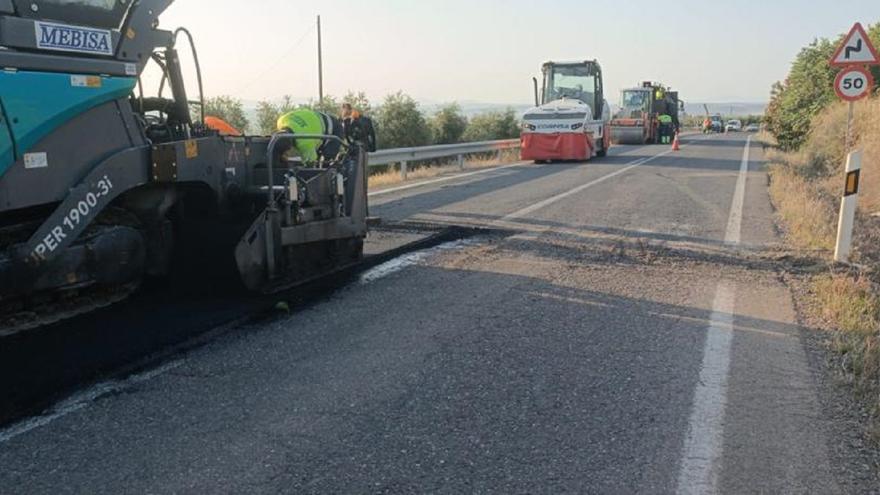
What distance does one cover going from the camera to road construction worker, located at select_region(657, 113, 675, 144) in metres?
41.9

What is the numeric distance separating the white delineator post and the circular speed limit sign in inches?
144

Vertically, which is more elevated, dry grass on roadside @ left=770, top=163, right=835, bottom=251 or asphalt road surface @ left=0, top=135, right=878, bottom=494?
dry grass on roadside @ left=770, top=163, right=835, bottom=251

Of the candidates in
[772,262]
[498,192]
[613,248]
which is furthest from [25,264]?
[498,192]

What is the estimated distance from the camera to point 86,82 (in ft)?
15.2

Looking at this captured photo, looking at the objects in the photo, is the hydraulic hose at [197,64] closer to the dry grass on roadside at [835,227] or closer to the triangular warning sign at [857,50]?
the dry grass on roadside at [835,227]

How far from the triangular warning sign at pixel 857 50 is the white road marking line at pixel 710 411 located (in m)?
6.07

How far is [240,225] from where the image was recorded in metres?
6.16

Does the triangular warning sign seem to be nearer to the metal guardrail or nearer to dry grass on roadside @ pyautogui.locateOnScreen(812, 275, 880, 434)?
dry grass on roadside @ pyautogui.locateOnScreen(812, 275, 880, 434)

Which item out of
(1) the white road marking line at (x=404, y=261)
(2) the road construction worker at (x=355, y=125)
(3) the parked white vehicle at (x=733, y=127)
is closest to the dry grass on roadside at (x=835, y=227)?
(1) the white road marking line at (x=404, y=261)

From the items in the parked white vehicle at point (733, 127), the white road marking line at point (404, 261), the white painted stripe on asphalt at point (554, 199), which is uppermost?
the white road marking line at point (404, 261)

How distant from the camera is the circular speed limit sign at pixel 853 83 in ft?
34.4

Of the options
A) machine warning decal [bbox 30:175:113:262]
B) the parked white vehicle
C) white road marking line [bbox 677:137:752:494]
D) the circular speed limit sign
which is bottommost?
the parked white vehicle

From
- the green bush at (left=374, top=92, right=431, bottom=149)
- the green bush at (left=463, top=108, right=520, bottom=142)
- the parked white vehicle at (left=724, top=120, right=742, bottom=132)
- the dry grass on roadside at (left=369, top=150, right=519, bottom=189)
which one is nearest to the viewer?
the dry grass on roadside at (left=369, top=150, right=519, bottom=189)

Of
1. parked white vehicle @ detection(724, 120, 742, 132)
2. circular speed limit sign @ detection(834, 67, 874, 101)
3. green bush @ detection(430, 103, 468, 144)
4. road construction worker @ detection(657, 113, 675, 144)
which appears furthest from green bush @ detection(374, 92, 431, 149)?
parked white vehicle @ detection(724, 120, 742, 132)
